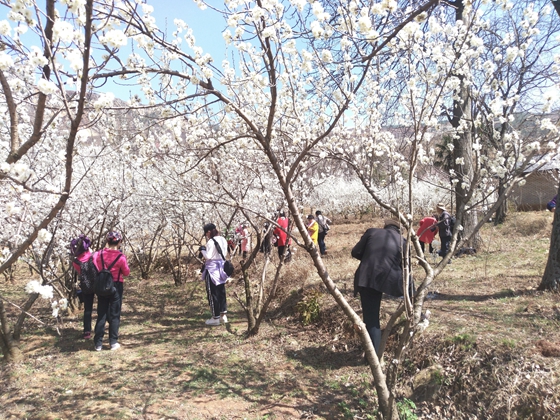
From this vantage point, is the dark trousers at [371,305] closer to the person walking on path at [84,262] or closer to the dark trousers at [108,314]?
the dark trousers at [108,314]

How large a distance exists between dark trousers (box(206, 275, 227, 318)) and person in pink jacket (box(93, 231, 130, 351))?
1.29m

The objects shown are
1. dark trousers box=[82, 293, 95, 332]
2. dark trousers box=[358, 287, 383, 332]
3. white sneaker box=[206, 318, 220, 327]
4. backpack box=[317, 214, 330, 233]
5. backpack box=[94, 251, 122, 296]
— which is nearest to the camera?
dark trousers box=[358, 287, 383, 332]

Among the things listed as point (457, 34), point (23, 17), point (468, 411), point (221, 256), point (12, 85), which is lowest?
point (468, 411)

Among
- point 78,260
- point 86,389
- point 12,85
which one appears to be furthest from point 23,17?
point 78,260

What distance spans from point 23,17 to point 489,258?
9.09 metres

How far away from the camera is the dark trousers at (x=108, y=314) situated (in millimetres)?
5160

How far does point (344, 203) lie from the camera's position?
2633 centimetres

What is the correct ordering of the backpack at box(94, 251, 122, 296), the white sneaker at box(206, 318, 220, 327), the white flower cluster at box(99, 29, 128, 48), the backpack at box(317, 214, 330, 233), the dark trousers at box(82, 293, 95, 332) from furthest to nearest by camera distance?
the backpack at box(317, 214, 330, 233)
the white sneaker at box(206, 318, 220, 327)
the dark trousers at box(82, 293, 95, 332)
the backpack at box(94, 251, 122, 296)
the white flower cluster at box(99, 29, 128, 48)

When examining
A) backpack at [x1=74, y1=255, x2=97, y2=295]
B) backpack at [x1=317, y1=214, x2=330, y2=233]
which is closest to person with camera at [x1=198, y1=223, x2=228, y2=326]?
backpack at [x1=74, y1=255, x2=97, y2=295]

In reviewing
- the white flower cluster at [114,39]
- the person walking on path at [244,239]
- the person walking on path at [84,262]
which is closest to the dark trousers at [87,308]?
the person walking on path at [84,262]

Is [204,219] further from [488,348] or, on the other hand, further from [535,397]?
[535,397]

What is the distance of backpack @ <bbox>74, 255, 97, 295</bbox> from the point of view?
509cm

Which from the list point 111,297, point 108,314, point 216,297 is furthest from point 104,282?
point 216,297

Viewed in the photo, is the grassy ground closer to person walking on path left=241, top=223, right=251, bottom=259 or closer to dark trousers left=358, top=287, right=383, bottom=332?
dark trousers left=358, top=287, right=383, bottom=332
